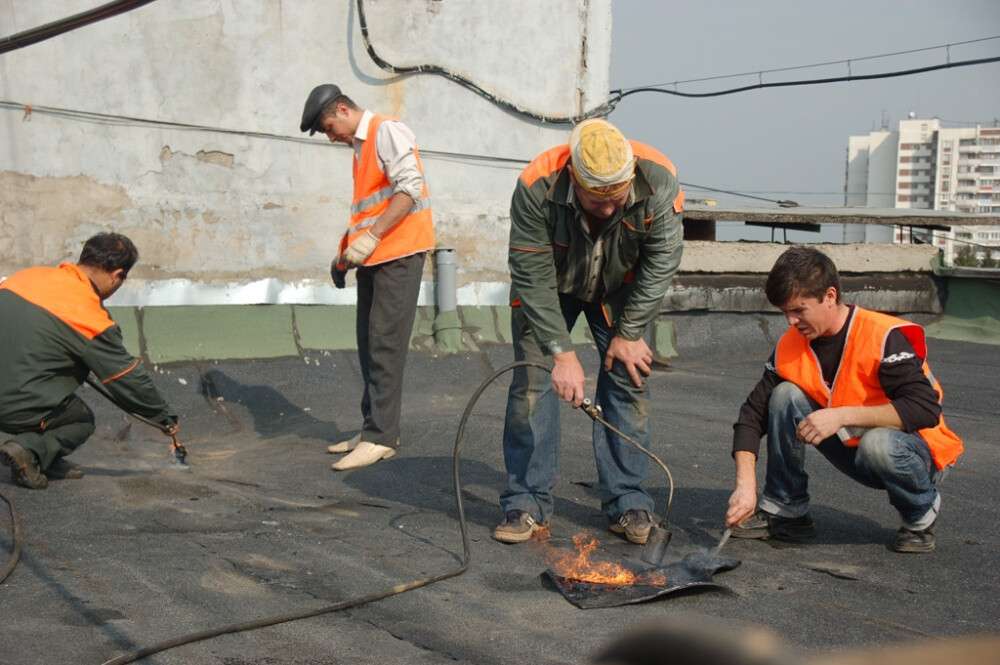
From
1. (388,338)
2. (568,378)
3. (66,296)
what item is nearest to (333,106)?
(388,338)

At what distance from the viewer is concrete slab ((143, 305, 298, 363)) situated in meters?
7.51

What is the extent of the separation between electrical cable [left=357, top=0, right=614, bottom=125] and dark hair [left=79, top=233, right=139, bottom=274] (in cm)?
453

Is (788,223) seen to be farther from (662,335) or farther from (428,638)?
(428,638)

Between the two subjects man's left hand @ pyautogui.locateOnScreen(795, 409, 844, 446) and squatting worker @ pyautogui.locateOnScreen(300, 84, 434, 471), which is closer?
man's left hand @ pyautogui.locateOnScreen(795, 409, 844, 446)

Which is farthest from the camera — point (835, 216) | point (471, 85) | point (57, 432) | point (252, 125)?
point (835, 216)

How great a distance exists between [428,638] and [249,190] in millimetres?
6082

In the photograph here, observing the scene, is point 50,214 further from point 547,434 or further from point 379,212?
point 547,434

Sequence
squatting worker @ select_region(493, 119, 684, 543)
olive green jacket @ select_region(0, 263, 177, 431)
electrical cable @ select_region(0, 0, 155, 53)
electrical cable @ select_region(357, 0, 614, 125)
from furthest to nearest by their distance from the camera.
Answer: electrical cable @ select_region(357, 0, 614, 125) < olive green jacket @ select_region(0, 263, 177, 431) < squatting worker @ select_region(493, 119, 684, 543) < electrical cable @ select_region(0, 0, 155, 53)

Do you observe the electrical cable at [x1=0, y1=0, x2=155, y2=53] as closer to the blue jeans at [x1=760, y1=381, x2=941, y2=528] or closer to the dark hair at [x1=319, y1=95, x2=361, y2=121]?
the blue jeans at [x1=760, y1=381, x2=941, y2=528]

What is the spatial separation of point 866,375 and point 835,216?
20.8 ft

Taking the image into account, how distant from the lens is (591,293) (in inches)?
162

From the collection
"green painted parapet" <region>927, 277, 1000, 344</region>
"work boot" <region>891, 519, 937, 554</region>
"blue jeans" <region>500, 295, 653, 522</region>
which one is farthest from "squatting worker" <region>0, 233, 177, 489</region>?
"green painted parapet" <region>927, 277, 1000, 344</region>

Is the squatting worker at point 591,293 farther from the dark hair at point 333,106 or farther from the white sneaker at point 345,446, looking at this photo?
the dark hair at point 333,106

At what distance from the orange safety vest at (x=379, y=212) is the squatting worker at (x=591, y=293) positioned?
1.48 meters
